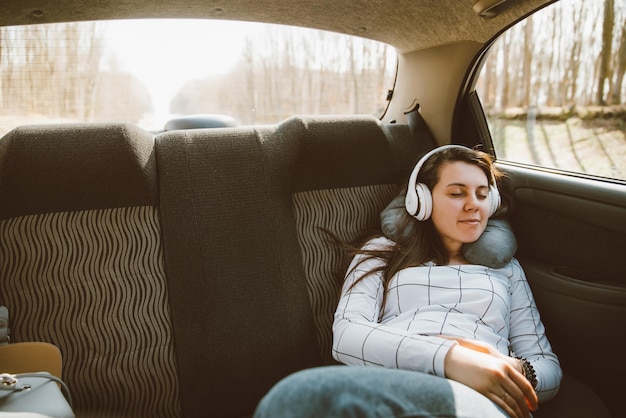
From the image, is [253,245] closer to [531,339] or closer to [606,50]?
[531,339]

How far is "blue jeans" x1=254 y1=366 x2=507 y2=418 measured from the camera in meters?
0.63

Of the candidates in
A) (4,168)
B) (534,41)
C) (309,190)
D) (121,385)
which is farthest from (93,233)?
(534,41)

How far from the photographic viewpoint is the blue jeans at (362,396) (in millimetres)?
631

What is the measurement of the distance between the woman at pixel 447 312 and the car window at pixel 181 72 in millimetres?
1105

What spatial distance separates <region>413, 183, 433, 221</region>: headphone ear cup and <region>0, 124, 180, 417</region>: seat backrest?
2.74 feet

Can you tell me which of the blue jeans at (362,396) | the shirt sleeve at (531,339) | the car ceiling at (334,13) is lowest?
the shirt sleeve at (531,339)

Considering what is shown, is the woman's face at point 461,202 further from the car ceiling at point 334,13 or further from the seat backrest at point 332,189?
the car ceiling at point 334,13

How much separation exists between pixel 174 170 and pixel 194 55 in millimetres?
926

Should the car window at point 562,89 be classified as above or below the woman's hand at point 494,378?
above

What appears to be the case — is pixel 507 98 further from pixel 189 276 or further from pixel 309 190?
pixel 189 276

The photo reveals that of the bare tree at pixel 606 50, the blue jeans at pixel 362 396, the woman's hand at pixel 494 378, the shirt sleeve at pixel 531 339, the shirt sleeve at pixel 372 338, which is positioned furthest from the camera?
the bare tree at pixel 606 50

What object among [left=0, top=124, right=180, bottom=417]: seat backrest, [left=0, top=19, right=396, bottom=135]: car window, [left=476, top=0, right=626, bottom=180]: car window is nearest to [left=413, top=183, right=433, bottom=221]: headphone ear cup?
[left=476, top=0, right=626, bottom=180]: car window

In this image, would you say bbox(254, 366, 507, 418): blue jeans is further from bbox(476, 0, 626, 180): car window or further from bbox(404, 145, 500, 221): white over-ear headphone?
bbox(476, 0, 626, 180): car window

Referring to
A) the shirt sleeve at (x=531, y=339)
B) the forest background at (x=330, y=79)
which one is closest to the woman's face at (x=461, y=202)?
the shirt sleeve at (x=531, y=339)
